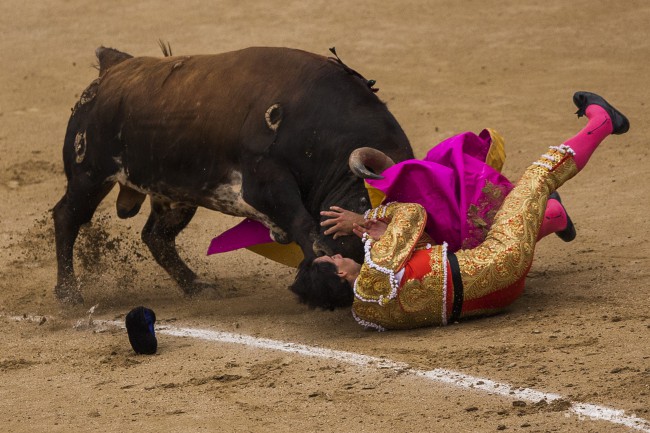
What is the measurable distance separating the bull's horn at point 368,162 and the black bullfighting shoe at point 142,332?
1080 millimetres

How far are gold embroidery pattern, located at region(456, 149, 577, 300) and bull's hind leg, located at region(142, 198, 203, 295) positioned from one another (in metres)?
2.25

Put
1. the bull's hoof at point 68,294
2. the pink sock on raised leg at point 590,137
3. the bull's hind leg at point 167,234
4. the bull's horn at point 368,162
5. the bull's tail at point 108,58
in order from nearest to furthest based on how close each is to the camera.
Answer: the bull's horn at point 368,162 → the pink sock on raised leg at point 590,137 → the bull's hoof at point 68,294 → the bull's hind leg at point 167,234 → the bull's tail at point 108,58

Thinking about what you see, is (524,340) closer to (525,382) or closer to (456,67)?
(525,382)

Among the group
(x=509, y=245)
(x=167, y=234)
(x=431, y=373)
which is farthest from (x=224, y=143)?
(x=431, y=373)

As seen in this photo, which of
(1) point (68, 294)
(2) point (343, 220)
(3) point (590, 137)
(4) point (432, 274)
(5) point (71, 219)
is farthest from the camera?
(5) point (71, 219)

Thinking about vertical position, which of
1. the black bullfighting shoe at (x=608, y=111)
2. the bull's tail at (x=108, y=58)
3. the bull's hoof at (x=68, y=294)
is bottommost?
the bull's hoof at (x=68, y=294)

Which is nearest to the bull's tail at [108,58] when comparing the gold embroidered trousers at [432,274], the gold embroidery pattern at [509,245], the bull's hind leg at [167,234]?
the bull's hind leg at [167,234]

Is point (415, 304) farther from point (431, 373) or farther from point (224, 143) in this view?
point (224, 143)

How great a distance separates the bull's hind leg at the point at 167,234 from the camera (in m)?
6.90

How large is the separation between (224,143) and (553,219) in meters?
1.62

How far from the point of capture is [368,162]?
17.5 feet

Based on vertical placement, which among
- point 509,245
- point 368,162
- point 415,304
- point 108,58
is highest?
point 108,58

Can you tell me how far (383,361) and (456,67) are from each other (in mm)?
6429

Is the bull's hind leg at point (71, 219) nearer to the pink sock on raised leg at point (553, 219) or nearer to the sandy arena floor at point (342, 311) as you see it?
the sandy arena floor at point (342, 311)
